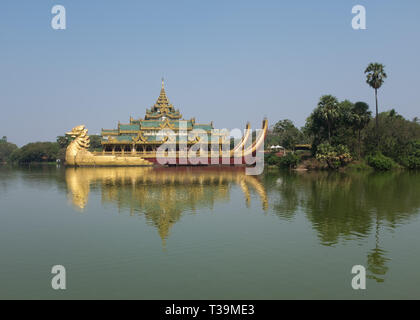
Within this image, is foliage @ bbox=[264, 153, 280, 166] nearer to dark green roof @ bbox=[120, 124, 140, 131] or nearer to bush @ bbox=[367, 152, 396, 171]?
bush @ bbox=[367, 152, 396, 171]

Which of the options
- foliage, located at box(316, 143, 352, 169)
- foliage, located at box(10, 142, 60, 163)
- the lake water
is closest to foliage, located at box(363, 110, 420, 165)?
foliage, located at box(316, 143, 352, 169)

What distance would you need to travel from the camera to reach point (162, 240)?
13000 mm

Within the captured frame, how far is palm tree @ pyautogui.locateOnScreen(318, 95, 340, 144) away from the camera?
50.6m

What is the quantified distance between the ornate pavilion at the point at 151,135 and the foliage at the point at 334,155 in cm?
1771

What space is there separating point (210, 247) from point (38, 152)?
271 ft

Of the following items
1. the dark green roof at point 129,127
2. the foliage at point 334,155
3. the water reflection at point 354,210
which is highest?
the dark green roof at point 129,127

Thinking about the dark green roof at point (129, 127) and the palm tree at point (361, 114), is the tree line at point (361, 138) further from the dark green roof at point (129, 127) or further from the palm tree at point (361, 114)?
the dark green roof at point (129, 127)

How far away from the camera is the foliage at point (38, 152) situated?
83688mm

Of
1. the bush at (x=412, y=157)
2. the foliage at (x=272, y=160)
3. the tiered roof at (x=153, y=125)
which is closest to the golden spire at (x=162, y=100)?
the tiered roof at (x=153, y=125)

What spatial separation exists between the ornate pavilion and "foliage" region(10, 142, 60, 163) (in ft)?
90.7

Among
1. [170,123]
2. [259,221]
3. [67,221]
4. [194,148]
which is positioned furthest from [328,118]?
[67,221]

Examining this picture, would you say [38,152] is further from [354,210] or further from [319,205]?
[354,210]

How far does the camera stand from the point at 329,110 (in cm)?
5062
